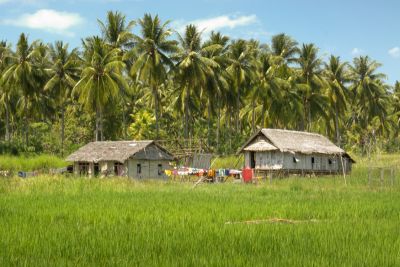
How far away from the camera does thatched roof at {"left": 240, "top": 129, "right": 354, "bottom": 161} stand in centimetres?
3172

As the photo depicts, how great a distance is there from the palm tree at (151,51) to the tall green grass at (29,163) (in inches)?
297

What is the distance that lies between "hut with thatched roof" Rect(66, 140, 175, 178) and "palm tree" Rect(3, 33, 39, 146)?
7662 mm

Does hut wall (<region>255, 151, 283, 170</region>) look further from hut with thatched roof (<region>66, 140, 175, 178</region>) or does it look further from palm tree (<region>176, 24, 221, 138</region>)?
palm tree (<region>176, 24, 221, 138</region>)

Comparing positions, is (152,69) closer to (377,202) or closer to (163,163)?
(163,163)

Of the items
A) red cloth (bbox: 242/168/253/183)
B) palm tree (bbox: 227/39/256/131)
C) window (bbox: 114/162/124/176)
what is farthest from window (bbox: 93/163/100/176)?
palm tree (bbox: 227/39/256/131)

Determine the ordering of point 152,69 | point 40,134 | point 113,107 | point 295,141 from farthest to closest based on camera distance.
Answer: point 40,134
point 113,107
point 152,69
point 295,141

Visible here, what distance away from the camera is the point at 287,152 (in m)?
32.1

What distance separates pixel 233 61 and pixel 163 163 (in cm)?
1072

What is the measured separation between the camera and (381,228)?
959 centimetres

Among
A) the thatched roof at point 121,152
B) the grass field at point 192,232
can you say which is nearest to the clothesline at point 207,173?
the thatched roof at point 121,152

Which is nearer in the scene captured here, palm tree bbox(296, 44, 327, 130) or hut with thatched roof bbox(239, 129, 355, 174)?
hut with thatched roof bbox(239, 129, 355, 174)

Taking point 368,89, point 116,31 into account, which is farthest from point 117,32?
point 368,89

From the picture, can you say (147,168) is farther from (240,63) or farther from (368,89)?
(368,89)

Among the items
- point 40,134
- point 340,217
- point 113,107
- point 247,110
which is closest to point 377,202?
point 340,217
